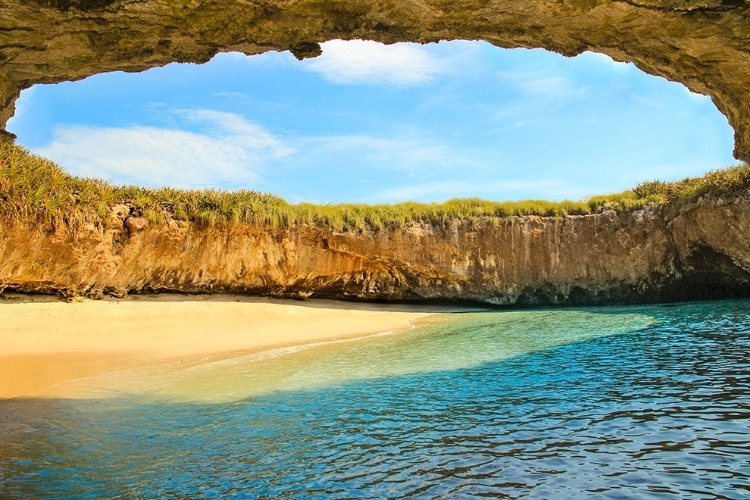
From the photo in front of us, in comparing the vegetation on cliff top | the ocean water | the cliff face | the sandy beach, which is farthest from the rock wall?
the cliff face

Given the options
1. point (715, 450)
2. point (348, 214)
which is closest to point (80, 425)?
point (715, 450)

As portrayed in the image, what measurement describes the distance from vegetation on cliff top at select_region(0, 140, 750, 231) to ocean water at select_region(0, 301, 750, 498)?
5078 mm

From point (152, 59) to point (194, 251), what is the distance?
9.64 meters

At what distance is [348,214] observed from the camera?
17.9 m

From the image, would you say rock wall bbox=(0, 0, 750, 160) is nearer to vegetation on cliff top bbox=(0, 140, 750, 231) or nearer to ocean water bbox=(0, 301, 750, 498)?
ocean water bbox=(0, 301, 750, 498)

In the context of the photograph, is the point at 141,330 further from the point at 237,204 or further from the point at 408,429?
the point at 408,429

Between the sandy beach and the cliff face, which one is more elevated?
the cliff face

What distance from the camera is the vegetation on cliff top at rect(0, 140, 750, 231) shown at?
11188mm

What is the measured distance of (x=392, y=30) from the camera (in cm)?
557

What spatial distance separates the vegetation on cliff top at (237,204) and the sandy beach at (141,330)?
2086 millimetres

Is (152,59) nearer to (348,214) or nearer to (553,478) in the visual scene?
(553,478)

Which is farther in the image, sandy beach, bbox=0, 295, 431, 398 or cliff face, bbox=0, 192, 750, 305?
cliff face, bbox=0, 192, 750, 305

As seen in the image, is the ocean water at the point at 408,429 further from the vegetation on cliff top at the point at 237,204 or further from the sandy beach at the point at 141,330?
the vegetation on cliff top at the point at 237,204

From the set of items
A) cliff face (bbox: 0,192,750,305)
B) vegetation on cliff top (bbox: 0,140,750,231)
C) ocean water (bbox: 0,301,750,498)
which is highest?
vegetation on cliff top (bbox: 0,140,750,231)
